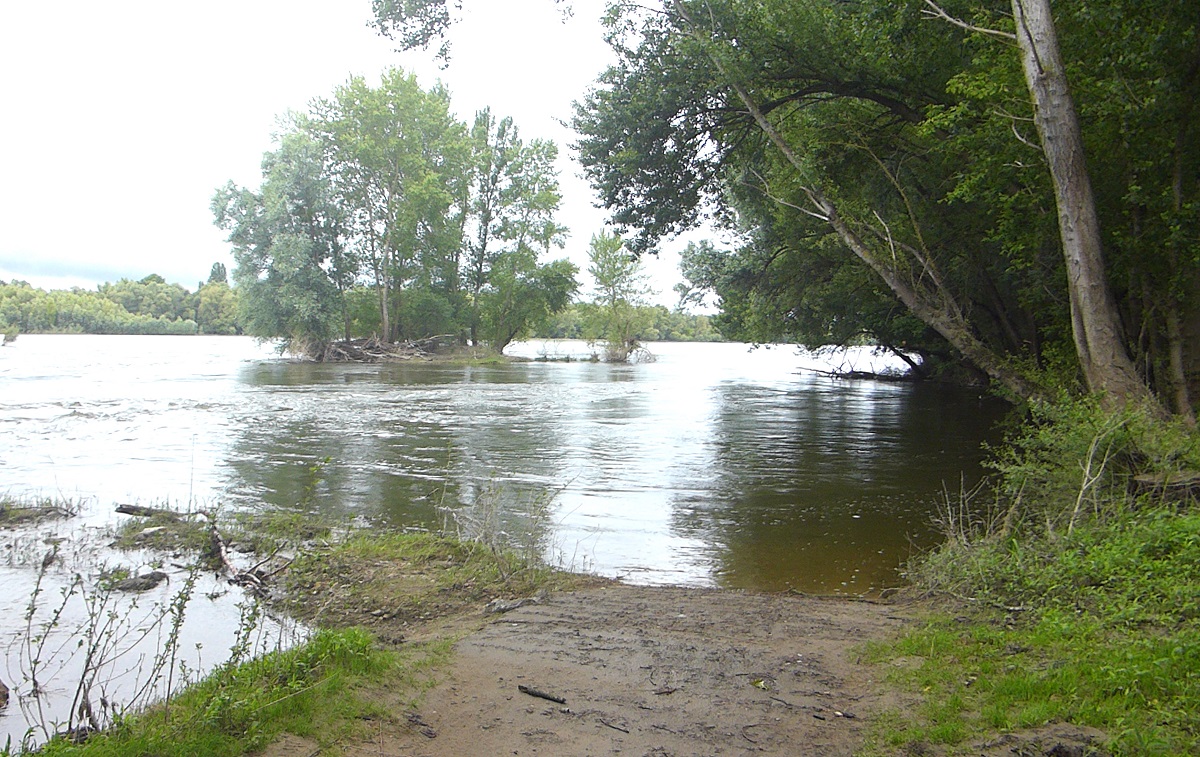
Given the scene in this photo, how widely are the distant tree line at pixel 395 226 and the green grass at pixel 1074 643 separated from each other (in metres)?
49.3

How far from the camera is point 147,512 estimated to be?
9.97 m

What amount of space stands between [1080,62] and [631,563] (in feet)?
26.8

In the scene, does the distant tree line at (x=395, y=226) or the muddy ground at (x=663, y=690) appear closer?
the muddy ground at (x=663, y=690)

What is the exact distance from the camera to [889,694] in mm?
4727

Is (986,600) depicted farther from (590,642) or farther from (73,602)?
(73,602)

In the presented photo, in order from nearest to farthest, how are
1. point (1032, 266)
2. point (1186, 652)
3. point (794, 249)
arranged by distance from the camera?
point (1186, 652), point (1032, 266), point (794, 249)

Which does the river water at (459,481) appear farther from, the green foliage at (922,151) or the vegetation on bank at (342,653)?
the green foliage at (922,151)

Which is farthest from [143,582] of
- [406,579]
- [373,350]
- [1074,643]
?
[373,350]

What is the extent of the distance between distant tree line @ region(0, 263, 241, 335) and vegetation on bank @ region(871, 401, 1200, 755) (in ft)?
371

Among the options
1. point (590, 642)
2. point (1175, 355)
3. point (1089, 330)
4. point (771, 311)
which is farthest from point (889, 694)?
point (771, 311)

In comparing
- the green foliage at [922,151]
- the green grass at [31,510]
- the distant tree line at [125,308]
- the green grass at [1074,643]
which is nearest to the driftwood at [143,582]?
the green grass at [31,510]

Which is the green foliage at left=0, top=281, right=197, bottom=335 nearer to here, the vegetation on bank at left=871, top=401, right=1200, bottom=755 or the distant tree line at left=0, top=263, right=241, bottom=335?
the distant tree line at left=0, top=263, right=241, bottom=335

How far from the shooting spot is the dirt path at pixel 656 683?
13.8ft

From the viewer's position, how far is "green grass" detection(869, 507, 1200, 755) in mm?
3953
